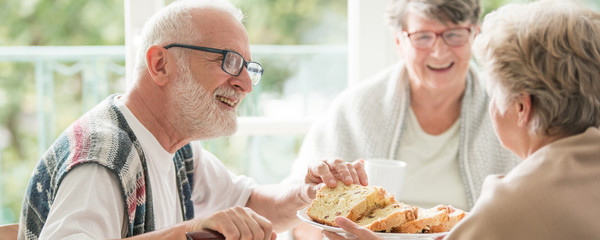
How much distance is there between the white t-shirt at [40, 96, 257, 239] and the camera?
138 cm

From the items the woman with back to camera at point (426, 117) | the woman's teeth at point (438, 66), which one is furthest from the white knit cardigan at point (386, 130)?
the woman's teeth at point (438, 66)

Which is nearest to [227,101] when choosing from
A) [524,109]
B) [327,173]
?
[327,173]

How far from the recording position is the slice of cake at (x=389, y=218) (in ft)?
4.68

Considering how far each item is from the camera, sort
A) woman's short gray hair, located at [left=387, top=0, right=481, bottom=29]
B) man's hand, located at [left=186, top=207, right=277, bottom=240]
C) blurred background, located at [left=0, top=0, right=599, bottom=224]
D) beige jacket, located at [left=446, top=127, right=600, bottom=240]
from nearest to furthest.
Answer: beige jacket, located at [left=446, top=127, right=600, bottom=240]
man's hand, located at [left=186, top=207, right=277, bottom=240]
woman's short gray hair, located at [left=387, top=0, right=481, bottom=29]
blurred background, located at [left=0, top=0, right=599, bottom=224]

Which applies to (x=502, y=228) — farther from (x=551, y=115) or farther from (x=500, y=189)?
(x=551, y=115)

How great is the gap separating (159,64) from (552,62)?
1009 millimetres

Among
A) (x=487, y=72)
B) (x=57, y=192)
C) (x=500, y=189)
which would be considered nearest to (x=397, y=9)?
(x=487, y=72)

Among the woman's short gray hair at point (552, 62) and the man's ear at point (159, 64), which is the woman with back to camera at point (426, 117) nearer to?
the man's ear at point (159, 64)

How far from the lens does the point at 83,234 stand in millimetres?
1347

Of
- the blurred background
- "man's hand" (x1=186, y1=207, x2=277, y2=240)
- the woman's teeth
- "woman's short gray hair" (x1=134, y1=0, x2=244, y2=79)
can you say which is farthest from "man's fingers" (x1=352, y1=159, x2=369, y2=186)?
the blurred background

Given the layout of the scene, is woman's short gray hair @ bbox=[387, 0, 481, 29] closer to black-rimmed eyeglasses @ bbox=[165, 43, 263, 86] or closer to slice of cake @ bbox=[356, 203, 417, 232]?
black-rimmed eyeglasses @ bbox=[165, 43, 263, 86]

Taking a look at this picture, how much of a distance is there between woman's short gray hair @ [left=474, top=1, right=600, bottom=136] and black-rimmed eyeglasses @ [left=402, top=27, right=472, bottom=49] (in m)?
1.11

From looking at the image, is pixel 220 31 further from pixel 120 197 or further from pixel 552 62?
pixel 552 62

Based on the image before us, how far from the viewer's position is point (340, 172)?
1738 mm
